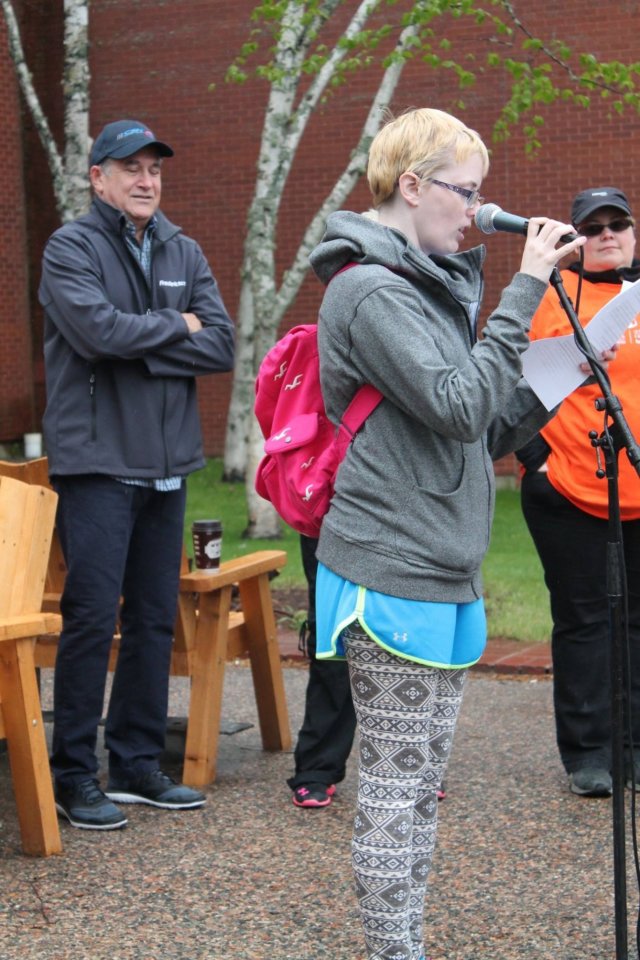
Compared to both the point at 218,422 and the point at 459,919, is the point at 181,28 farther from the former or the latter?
the point at 459,919

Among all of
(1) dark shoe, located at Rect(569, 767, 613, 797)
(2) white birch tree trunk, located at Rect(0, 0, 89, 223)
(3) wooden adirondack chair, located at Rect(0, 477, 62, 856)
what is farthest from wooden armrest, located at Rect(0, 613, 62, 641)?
(2) white birch tree trunk, located at Rect(0, 0, 89, 223)

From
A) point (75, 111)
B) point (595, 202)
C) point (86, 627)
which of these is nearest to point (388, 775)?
point (86, 627)

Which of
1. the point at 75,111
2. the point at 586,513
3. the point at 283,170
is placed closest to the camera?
the point at 586,513

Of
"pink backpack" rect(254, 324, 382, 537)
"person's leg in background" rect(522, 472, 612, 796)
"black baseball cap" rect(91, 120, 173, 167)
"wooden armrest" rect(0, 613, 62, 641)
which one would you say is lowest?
"person's leg in background" rect(522, 472, 612, 796)

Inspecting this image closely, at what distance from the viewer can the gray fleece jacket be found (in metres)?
2.81

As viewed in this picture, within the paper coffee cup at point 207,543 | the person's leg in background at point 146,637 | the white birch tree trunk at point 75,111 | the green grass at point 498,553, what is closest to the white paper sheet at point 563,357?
the person's leg in background at point 146,637

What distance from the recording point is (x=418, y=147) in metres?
2.89

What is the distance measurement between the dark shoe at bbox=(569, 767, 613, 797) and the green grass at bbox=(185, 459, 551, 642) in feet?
8.94

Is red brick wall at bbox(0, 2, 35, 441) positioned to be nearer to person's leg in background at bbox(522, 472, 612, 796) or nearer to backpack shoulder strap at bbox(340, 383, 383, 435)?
person's leg in background at bbox(522, 472, 612, 796)

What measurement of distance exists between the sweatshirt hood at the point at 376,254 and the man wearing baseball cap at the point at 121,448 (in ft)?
5.68

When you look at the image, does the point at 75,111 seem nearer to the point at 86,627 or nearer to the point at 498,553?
the point at 498,553

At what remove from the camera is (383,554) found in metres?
2.89

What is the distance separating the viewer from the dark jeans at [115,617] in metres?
4.62

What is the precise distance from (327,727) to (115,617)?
2.82 feet
